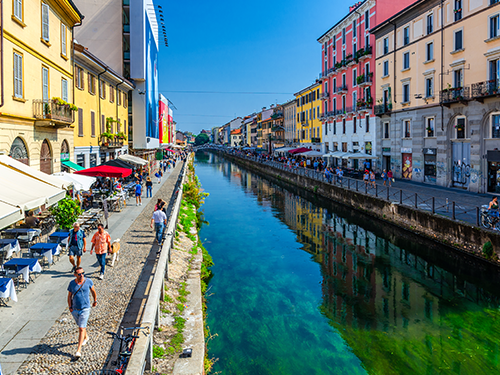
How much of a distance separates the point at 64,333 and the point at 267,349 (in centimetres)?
458

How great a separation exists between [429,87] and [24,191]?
87.8ft

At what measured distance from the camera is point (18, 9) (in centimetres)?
1388

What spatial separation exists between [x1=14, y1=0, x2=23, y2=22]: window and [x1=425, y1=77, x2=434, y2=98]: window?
24.5m

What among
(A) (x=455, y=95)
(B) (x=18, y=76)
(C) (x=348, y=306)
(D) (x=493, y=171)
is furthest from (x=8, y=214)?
(A) (x=455, y=95)

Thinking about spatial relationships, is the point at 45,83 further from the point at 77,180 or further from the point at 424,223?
the point at 424,223

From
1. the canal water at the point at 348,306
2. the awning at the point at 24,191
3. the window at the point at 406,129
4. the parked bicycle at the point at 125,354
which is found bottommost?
the canal water at the point at 348,306

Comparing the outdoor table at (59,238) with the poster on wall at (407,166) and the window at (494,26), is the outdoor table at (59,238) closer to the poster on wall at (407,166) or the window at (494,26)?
the window at (494,26)

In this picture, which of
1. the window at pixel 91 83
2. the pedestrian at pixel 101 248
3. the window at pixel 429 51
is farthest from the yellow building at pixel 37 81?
the window at pixel 429 51

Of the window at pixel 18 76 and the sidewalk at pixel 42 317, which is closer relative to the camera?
the sidewalk at pixel 42 317

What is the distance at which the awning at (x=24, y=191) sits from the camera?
8.09 m

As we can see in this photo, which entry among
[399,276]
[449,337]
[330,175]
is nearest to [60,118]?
[399,276]

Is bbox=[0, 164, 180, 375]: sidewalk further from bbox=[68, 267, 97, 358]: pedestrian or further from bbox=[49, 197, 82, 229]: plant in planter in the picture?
bbox=[49, 197, 82, 229]: plant in planter

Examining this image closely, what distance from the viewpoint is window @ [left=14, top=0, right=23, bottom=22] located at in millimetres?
13643

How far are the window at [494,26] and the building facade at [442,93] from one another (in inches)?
2.1
